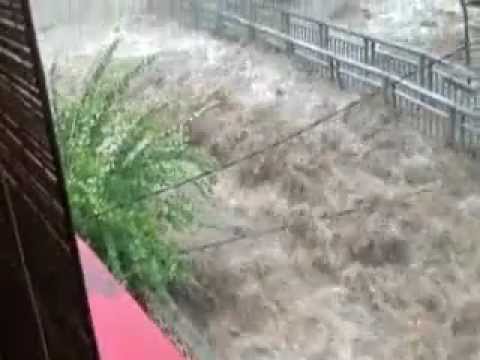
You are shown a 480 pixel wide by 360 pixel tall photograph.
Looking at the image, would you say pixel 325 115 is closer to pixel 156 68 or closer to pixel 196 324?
pixel 156 68

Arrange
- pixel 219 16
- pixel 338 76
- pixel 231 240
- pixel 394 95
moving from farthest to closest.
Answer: pixel 219 16 → pixel 338 76 → pixel 394 95 → pixel 231 240

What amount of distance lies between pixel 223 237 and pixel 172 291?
19cm

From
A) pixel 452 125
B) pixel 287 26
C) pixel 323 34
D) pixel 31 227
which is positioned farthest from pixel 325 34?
pixel 31 227

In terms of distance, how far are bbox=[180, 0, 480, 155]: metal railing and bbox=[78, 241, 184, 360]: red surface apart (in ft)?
3.26

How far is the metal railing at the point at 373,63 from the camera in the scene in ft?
5.64

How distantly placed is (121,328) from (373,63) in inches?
48.6

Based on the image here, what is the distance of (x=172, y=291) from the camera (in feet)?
4.68

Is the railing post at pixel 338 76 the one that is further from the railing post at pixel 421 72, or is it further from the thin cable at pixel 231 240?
the thin cable at pixel 231 240

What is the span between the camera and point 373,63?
1.90m

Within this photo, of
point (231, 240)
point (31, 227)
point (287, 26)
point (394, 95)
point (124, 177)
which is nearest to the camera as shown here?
point (31, 227)

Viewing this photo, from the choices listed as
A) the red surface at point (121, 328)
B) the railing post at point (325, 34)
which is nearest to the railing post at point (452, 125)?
the railing post at point (325, 34)

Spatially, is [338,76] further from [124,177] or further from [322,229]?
[124,177]

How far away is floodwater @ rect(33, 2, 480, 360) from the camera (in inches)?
54.8

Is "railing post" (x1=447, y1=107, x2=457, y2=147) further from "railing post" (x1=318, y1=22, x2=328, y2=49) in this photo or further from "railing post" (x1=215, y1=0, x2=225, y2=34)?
"railing post" (x1=215, y1=0, x2=225, y2=34)
